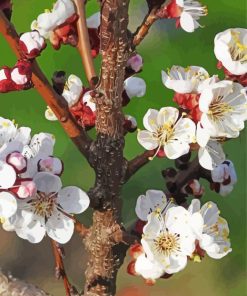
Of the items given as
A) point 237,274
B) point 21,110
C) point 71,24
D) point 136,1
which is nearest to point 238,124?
point 71,24

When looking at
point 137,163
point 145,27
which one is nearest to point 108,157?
point 137,163

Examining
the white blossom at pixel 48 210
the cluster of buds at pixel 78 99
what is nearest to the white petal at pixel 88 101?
the cluster of buds at pixel 78 99

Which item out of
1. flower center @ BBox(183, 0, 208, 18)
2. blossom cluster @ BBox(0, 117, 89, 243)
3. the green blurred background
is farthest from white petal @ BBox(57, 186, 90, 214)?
the green blurred background

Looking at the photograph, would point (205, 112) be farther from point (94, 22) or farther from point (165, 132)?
point (94, 22)

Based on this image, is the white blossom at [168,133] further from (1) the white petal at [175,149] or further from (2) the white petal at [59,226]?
(2) the white petal at [59,226]

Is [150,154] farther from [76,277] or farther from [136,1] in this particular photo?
[136,1]
